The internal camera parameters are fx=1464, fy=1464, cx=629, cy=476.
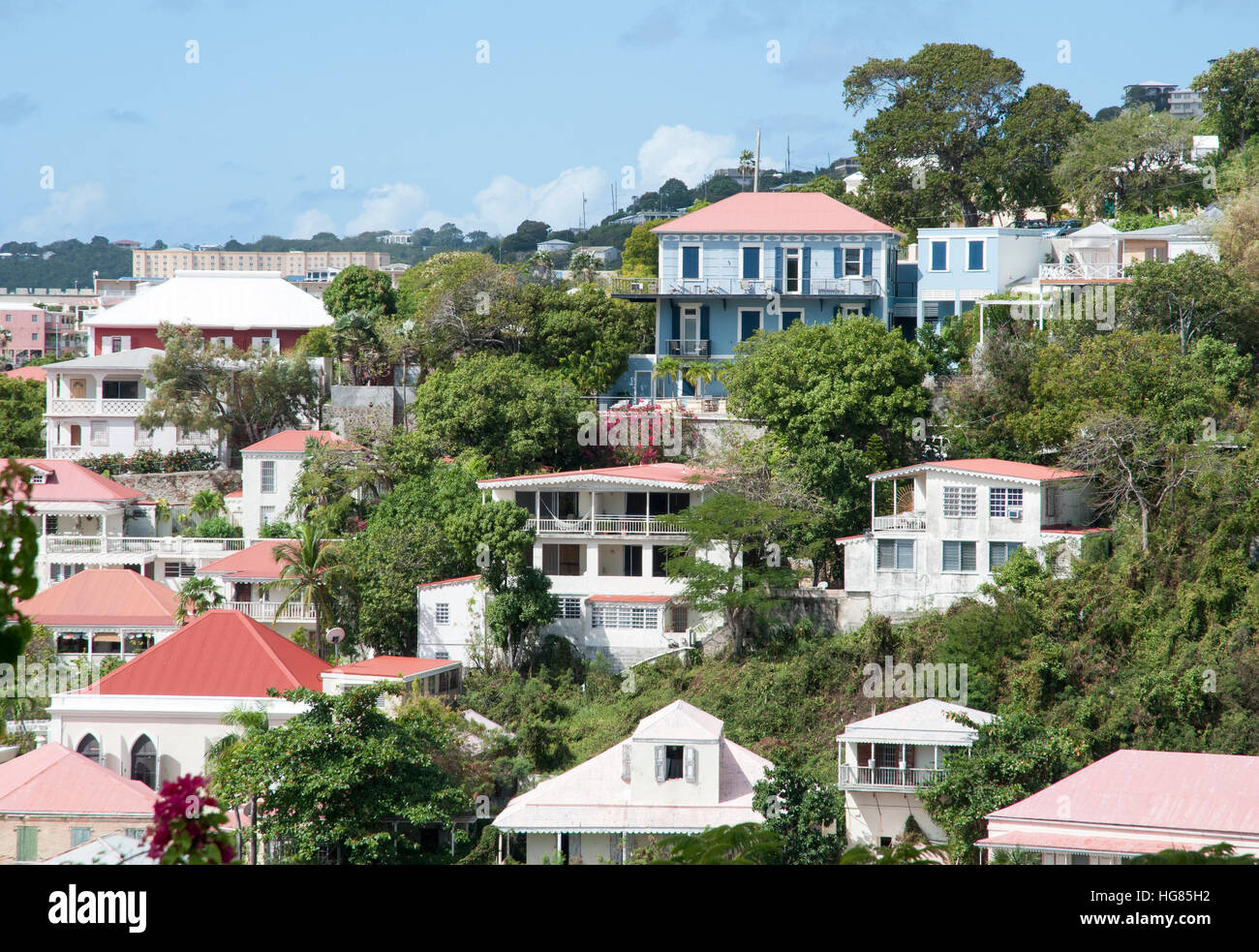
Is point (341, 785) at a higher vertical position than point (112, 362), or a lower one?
lower

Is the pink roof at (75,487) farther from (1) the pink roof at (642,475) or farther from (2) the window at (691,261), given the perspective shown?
(2) the window at (691,261)

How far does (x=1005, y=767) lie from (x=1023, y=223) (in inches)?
1180

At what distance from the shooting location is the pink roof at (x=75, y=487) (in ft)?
148

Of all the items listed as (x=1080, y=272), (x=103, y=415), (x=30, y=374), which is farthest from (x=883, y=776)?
(x=30, y=374)

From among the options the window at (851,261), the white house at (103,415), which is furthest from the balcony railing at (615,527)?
the white house at (103,415)

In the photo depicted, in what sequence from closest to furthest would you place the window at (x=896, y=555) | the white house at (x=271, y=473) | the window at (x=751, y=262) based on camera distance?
the window at (x=896, y=555)
the white house at (x=271, y=473)
the window at (x=751, y=262)

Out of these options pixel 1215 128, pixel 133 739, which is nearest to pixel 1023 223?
pixel 1215 128

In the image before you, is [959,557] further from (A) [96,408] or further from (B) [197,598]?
(A) [96,408]

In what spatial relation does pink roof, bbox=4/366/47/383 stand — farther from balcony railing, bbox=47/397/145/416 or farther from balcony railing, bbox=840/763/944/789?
balcony railing, bbox=840/763/944/789

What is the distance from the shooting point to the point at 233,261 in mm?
180375

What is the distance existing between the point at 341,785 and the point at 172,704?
11.5 meters

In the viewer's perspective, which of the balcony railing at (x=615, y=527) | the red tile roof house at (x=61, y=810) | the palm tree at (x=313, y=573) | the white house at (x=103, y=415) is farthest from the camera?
the white house at (x=103, y=415)

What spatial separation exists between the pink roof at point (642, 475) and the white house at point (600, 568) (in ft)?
0.13
